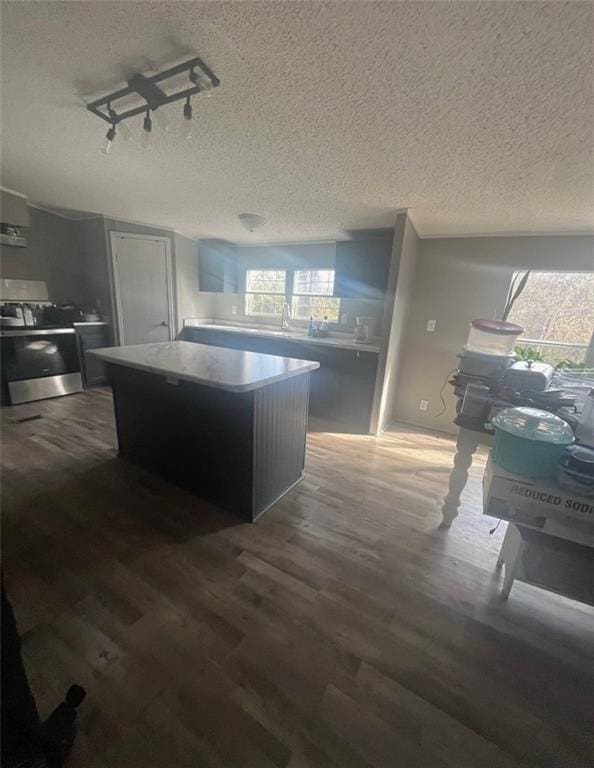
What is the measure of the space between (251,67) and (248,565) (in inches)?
89.7

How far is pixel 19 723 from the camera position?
78 cm

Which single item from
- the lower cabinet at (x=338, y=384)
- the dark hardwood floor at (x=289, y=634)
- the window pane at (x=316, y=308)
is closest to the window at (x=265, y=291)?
the window pane at (x=316, y=308)

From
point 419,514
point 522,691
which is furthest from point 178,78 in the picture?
point 522,691

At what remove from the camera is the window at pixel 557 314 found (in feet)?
9.29

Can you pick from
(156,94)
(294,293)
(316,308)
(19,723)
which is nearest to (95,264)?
(294,293)

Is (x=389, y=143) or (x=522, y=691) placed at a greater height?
(x=389, y=143)

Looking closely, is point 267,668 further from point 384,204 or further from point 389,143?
point 384,204

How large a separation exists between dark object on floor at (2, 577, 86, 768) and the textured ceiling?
1.92m

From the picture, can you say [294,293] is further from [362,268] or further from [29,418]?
[29,418]

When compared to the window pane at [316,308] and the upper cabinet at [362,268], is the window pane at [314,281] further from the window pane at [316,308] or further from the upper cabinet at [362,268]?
the upper cabinet at [362,268]

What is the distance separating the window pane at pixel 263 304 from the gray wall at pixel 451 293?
6.41 feet

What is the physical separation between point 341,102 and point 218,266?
3.68 metres

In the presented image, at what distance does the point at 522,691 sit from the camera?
112 cm

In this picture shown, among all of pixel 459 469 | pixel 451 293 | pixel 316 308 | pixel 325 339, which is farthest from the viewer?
pixel 316 308
